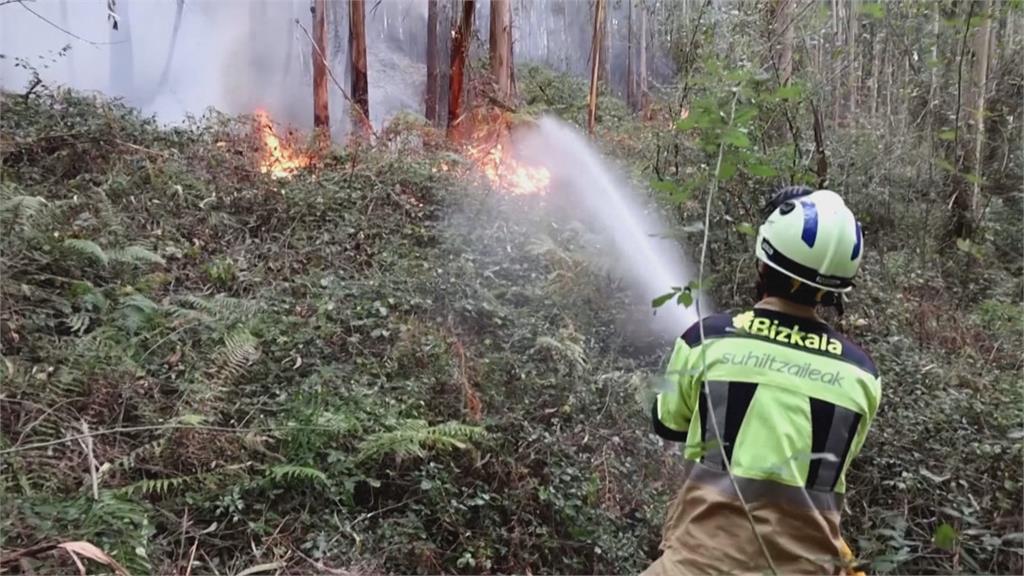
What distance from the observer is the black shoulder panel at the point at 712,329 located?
1748 mm

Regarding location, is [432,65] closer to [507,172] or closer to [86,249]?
[507,172]

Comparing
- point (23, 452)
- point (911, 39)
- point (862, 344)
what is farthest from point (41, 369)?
point (911, 39)

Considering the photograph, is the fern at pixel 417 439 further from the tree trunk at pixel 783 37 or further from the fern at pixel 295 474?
the tree trunk at pixel 783 37

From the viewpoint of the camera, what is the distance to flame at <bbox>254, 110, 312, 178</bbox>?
30.9 feet

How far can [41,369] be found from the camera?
4148 mm

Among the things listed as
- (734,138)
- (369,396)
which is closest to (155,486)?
(369,396)

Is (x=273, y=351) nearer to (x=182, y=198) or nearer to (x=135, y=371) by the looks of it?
(x=135, y=371)

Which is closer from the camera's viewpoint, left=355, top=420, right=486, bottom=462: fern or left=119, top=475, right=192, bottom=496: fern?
left=119, top=475, right=192, bottom=496: fern

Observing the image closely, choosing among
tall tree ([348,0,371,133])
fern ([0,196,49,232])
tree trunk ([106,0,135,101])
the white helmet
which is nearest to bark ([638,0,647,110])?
tall tree ([348,0,371,133])

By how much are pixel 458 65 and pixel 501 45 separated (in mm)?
922

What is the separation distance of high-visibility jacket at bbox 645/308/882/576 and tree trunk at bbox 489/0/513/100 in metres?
10.5

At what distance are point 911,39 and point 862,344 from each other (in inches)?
200

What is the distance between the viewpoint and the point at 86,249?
5.46 m

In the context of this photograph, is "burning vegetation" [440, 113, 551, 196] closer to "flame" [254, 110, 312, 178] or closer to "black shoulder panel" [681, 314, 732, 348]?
"flame" [254, 110, 312, 178]
